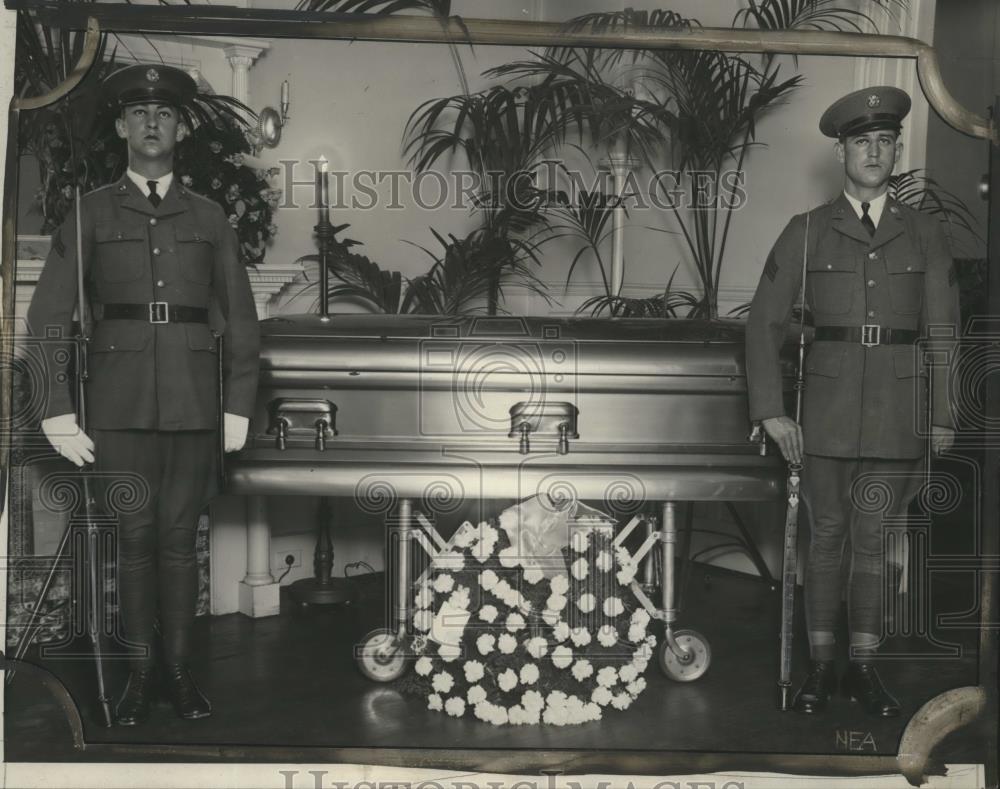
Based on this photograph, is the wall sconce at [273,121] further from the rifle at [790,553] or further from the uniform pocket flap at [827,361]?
the uniform pocket flap at [827,361]

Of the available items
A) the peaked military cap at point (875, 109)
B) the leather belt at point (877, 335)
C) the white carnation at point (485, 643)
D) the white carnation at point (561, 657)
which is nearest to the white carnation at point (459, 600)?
the white carnation at point (485, 643)

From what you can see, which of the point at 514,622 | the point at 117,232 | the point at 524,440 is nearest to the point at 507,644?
the point at 514,622

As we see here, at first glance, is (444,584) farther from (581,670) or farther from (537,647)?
(581,670)

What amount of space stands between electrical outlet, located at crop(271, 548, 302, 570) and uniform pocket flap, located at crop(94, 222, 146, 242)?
1.74 meters

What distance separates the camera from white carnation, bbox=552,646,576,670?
332cm

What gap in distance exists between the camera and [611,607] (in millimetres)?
3432

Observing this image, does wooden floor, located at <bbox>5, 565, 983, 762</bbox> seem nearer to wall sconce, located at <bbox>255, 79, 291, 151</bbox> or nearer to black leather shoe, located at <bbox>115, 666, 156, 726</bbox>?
black leather shoe, located at <bbox>115, 666, 156, 726</bbox>

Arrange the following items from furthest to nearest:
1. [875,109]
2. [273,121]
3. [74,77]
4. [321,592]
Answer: [321,592], [273,121], [875,109], [74,77]

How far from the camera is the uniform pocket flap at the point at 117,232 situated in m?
3.12

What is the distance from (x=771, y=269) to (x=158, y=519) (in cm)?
204

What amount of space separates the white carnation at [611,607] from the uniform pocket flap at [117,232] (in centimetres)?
181

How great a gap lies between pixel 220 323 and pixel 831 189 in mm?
2072

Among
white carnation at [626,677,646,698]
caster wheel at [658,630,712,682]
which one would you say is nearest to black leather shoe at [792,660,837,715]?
caster wheel at [658,630,712,682]

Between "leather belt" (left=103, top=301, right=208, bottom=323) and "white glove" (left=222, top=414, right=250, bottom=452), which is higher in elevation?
"leather belt" (left=103, top=301, right=208, bottom=323)
